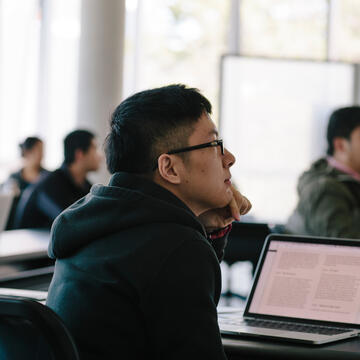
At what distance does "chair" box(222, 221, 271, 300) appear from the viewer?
4.99 metres

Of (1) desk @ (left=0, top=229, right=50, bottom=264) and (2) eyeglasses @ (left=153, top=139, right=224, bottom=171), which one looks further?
(1) desk @ (left=0, top=229, right=50, bottom=264)

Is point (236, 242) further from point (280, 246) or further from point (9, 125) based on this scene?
point (9, 125)

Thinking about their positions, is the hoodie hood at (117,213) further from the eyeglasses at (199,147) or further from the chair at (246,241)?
the chair at (246,241)

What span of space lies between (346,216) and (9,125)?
5747mm

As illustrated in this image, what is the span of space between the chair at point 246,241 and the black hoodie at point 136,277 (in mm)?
3583

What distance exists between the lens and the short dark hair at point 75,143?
18.4ft

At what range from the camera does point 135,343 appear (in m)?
1.32

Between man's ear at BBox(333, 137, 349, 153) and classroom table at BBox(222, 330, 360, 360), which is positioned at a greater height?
man's ear at BBox(333, 137, 349, 153)

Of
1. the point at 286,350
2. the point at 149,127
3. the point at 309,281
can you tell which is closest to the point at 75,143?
the point at 309,281

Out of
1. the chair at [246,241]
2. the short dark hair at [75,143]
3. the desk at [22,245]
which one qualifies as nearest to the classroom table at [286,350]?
the desk at [22,245]

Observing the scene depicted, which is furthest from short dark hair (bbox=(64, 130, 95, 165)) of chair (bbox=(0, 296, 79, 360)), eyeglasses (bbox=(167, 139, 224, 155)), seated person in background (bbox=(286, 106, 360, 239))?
chair (bbox=(0, 296, 79, 360))

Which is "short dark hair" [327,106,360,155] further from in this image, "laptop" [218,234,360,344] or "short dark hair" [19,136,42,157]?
"short dark hair" [19,136,42,157]

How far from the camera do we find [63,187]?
17.4 ft

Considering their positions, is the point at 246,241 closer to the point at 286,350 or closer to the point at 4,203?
the point at 4,203
